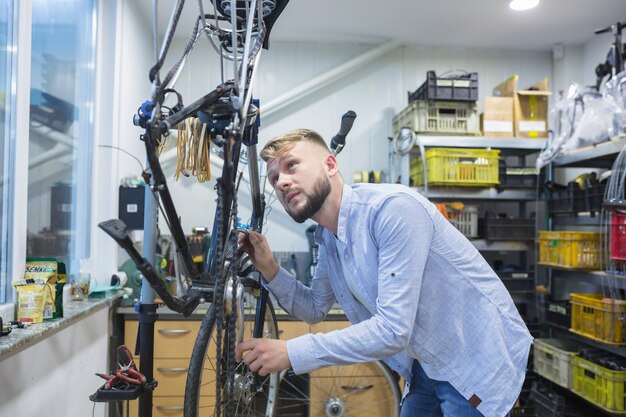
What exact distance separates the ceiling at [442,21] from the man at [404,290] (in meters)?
2.23

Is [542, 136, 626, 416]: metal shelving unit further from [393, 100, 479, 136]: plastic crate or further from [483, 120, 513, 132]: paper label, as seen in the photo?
[393, 100, 479, 136]: plastic crate

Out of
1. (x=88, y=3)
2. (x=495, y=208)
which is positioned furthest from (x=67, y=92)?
(x=495, y=208)

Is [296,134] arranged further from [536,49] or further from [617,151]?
[536,49]

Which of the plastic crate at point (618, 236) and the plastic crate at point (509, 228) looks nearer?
the plastic crate at point (618, 236)

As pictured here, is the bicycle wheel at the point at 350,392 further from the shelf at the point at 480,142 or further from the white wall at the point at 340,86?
the shelf at the point at 480,142

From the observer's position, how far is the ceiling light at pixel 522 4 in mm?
3143

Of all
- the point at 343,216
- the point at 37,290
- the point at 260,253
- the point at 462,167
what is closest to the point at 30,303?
the point at 37,290

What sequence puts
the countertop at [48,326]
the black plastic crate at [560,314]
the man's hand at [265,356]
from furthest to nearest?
the black plastic crate at [560,314] → the countertop at [48,326] → the man's hand at [265,356]

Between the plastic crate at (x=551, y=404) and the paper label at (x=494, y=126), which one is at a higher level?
the paper label at (x=494, y=126)

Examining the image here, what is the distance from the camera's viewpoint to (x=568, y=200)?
10.8 feet

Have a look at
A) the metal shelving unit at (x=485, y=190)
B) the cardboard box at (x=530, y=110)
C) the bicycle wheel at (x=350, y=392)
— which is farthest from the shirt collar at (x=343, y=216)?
the cardboard box at (x=530, y=110)

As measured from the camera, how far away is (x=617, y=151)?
8.82 ft

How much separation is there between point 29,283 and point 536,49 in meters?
4.05

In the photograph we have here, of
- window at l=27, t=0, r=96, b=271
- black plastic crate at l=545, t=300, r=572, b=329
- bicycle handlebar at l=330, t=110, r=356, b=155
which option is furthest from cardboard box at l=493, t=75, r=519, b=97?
window at l=27, t=0, r=96, b=271
